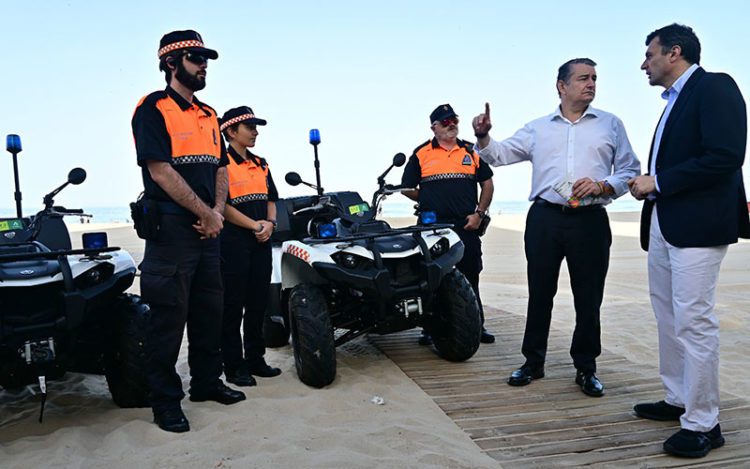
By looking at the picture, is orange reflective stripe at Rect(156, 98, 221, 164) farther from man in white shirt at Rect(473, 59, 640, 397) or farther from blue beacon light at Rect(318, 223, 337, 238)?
man in white shirt at Rect(473, 59, 640, 397)

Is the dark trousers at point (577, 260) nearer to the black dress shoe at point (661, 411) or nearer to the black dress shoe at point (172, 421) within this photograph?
the black dress shoe at point (661, 411)

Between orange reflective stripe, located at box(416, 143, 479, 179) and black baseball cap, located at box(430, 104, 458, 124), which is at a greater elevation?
black baseball cap, located at box(430, 104, 458, 124)

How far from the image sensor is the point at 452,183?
17.8 feet

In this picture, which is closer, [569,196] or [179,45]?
[179,45]

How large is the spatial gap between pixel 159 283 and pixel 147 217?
0.35 metres

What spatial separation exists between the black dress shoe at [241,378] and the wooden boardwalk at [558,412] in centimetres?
110

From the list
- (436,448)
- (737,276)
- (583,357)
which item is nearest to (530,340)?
(583,357)

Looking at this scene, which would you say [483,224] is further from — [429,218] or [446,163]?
[429,218]

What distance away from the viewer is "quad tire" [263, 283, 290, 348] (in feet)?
15.8

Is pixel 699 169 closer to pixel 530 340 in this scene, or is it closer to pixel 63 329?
pixel 530 340

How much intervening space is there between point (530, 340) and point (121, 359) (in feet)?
8.33

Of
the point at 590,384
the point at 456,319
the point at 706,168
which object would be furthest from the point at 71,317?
the point at 706,168

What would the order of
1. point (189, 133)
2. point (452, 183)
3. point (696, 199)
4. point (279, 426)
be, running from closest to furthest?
point (696, 199) < point (279, 426) < point (189, 133) < point (452, 183)

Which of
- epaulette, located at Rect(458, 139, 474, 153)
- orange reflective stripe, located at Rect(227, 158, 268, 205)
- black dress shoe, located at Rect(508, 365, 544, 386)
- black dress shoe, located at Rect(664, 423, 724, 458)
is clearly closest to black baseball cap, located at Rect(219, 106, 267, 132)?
orange reflective stripe, located at Rect(227, 158, 268, 205)
